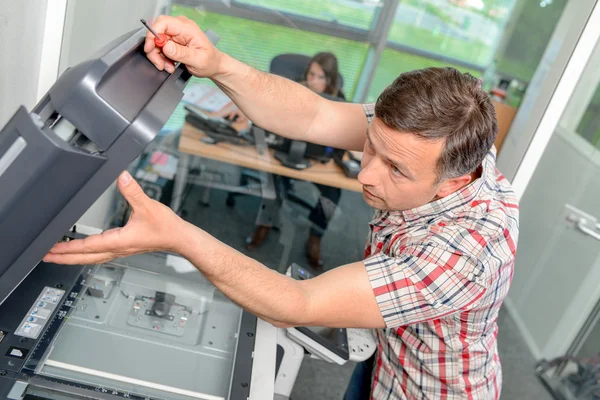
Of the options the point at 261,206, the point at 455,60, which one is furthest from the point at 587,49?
the point at 261,206

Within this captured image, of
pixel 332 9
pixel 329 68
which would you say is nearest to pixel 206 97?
pixel 329 68

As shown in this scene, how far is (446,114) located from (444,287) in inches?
13.5

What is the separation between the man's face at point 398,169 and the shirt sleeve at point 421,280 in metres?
0.13

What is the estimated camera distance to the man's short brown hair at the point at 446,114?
1109mm

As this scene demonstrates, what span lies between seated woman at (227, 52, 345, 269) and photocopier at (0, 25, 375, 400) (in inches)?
48.1

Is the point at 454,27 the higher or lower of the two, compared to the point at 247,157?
higher

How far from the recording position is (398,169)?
1.16 metres

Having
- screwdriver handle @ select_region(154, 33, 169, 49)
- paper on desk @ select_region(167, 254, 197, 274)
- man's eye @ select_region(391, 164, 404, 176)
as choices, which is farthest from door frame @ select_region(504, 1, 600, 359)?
screwdriver handle @ select_region(154, 33, 169, 49)

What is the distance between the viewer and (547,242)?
2.67 metres

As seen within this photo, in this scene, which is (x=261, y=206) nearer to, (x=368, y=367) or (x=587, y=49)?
(x=368, y=367)

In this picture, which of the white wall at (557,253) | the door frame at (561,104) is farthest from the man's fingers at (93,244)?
the white wall at (557,253)

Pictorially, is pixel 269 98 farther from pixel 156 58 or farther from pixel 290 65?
pixel 290 65

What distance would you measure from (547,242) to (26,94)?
2296 mm

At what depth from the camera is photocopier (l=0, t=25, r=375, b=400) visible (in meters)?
0.67
